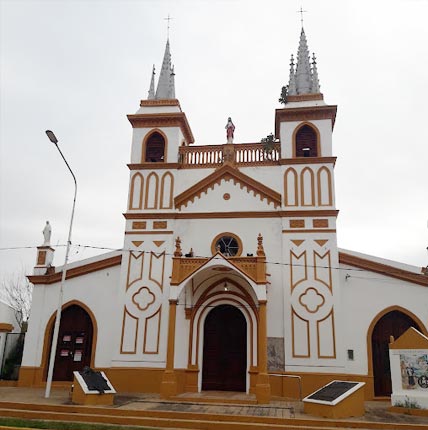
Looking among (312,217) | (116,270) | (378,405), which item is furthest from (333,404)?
(116,270)

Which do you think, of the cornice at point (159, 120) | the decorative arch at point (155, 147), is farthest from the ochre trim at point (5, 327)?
the cornice at point (159, 120)

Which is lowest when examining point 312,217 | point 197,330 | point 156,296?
point 197,330

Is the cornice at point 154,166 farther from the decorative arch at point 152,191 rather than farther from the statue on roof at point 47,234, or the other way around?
the statue on roof at point 47,234

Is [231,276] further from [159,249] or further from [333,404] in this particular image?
[333,404]

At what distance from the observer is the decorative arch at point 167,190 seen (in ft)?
61.1

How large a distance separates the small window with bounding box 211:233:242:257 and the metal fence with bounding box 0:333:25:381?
9.37 m

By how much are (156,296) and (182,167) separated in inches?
219

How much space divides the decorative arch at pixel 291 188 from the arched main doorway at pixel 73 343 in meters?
9.36

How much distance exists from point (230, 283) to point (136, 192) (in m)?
5.62

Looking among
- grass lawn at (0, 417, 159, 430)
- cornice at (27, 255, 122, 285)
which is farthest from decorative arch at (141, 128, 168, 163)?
grass lawn at (0, 417, 159, 430)

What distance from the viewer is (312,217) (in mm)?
17422

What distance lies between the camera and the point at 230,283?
671 inches

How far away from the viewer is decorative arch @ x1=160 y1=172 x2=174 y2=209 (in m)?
18.6

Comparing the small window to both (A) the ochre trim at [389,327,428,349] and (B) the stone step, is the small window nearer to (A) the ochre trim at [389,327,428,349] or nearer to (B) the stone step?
(A) the ochre trim at [389,327,428,349]
